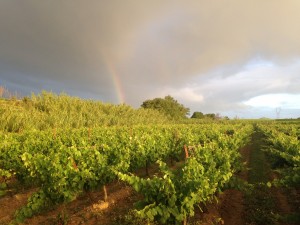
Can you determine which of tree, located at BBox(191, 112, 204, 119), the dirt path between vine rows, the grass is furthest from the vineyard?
tree, located at BBox(191, 112, 204, 119)

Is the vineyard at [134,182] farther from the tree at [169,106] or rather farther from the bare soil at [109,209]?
the tree at [169,106]

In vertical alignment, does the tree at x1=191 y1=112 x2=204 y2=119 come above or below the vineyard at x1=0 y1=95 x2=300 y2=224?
above

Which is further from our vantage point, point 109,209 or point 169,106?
point 169,106

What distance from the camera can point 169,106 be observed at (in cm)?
6981

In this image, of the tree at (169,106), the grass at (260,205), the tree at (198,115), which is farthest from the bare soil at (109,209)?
the tree at (198,115)

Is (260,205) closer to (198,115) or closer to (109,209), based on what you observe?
(109,209)

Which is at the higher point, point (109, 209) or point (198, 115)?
point (198, 115)

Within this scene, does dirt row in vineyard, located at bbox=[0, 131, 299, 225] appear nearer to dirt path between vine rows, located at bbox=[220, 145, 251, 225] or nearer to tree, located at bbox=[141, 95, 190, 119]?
dirt path between vine rows, located at bbox=[220, 145, 251, 225]

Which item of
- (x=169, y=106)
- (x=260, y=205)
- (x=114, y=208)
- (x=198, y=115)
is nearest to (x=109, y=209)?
(x=114, y=208)

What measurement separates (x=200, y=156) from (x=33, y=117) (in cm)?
1851

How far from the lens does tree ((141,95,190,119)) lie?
68.6 m

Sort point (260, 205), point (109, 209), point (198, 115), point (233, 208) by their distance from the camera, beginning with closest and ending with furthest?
point (109, 209) < point (233, 208) < point (260, 205) < point (198, 115)

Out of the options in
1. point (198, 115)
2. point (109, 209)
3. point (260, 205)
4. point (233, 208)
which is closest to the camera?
point (109, 209)

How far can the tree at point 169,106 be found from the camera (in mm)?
68562
